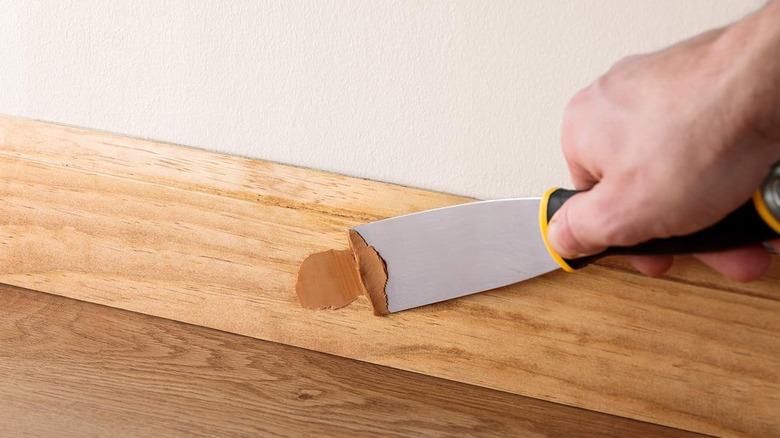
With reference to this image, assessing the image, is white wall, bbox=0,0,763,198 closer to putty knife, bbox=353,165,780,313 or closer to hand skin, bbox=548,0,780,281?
putty knife, bbox=353,165,780,313

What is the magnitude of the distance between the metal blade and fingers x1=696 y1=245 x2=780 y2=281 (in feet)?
0.59

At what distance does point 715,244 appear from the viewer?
572 millimetres

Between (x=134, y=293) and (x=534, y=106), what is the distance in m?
0.53

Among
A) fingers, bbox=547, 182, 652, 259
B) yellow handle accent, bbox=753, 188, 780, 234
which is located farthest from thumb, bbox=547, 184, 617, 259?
yellow handle accent, bbox=753, 188, 780, 234

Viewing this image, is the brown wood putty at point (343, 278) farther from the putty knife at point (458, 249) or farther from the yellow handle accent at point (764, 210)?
the yellow handle accent at point (764, 210)

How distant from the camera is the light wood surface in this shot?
695mm

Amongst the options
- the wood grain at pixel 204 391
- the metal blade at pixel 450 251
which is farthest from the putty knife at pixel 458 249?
the wood grain at pixel 204 391

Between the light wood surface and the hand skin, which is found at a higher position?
the hand skin

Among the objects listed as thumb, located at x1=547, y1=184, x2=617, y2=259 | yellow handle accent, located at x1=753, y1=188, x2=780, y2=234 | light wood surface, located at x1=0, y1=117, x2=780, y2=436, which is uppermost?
yellow handle accent, located at x1=753, y1=188, x2=780, y2=234

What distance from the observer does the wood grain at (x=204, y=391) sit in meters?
0.72

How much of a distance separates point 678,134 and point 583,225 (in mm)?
108

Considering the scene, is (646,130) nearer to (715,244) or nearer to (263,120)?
(715,244)

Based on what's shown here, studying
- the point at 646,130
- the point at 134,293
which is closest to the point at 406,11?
the point at 646,130

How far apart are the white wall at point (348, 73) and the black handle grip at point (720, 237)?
6.6 inches
